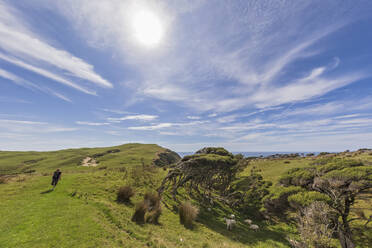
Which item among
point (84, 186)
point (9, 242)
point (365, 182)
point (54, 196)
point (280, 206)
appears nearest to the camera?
point (9, 242)

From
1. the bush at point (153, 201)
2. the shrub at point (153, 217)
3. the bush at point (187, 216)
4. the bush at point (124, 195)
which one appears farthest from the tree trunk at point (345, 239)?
the bush at point (124, 195)

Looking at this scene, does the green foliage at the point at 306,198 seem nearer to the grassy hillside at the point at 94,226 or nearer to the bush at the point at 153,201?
the grassy hillside at the point at 94,226

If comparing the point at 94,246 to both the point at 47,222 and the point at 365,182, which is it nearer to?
the point at 47,222

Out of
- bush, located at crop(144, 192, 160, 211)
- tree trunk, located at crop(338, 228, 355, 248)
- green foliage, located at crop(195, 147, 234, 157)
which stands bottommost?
tree trunk, located at crop(338, 228, 355, 248)

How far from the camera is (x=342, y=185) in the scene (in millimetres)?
10352

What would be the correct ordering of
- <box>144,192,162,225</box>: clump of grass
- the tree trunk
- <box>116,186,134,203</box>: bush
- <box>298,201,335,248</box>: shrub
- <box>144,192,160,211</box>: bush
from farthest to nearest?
1. <box>116,186,134,203</box>: bush
2. <box>144,192,160,211</box>: bush
3. <box>144,192,162,225</box>: clump of grass
4. the tree trunk
5. <box>298,201,335,248</box>: shrub

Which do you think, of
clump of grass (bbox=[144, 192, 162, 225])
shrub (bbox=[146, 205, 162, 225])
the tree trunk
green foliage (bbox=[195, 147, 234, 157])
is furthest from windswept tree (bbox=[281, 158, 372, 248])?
clump of grass (bbox=[144, 192, 162, 225])

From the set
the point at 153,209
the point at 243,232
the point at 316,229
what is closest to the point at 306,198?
the point at 316,229

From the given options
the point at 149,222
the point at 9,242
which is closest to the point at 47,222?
the point at 9,242

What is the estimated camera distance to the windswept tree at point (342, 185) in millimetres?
9469

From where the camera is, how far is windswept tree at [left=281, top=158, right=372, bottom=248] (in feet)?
31.1

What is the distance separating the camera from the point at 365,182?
360 inches

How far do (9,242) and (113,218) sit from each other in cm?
511

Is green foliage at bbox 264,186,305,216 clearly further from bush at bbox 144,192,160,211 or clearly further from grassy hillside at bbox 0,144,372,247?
bush at bbox 144,192,160,211
